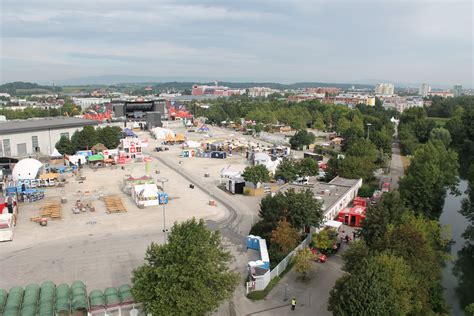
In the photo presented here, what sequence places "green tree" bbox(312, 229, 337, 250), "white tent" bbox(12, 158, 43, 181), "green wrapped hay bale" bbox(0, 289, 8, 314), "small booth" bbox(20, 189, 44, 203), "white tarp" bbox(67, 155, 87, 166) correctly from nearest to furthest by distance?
"green wrapped hay bale" bbox(0, 289, 8, 314), "green tree" bbox(312, 229, 337, 250), "small booth" bbox(20, 189, 44, 203), "white tent" bbox(12, 158, 43, 181), "white tarp" bbox(67, 155, 87, 166)

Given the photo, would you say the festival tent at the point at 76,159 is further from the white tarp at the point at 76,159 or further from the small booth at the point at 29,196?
the small booth at the point at 29,196

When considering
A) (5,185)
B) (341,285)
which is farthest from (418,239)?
(5,185)

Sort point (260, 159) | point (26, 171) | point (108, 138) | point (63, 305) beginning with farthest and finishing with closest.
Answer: point (108, 138) < point (260, 159) < point (26, 171) < point (63, 305)

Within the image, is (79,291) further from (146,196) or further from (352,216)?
(352,216)

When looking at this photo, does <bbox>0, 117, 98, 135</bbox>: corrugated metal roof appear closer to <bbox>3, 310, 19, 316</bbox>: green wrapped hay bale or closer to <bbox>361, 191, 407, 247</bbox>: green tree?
<bbox>3, 310, 19, 316</bbox>: green wrapped hay bale

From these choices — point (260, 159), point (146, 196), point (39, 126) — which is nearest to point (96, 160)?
point (39, 126)

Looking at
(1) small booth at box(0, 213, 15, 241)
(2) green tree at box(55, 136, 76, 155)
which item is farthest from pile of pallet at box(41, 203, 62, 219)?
(2) green tree at box(55, 136, 76, 155)

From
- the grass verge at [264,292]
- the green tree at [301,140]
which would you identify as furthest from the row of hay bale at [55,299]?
the green tree at [301,140]
